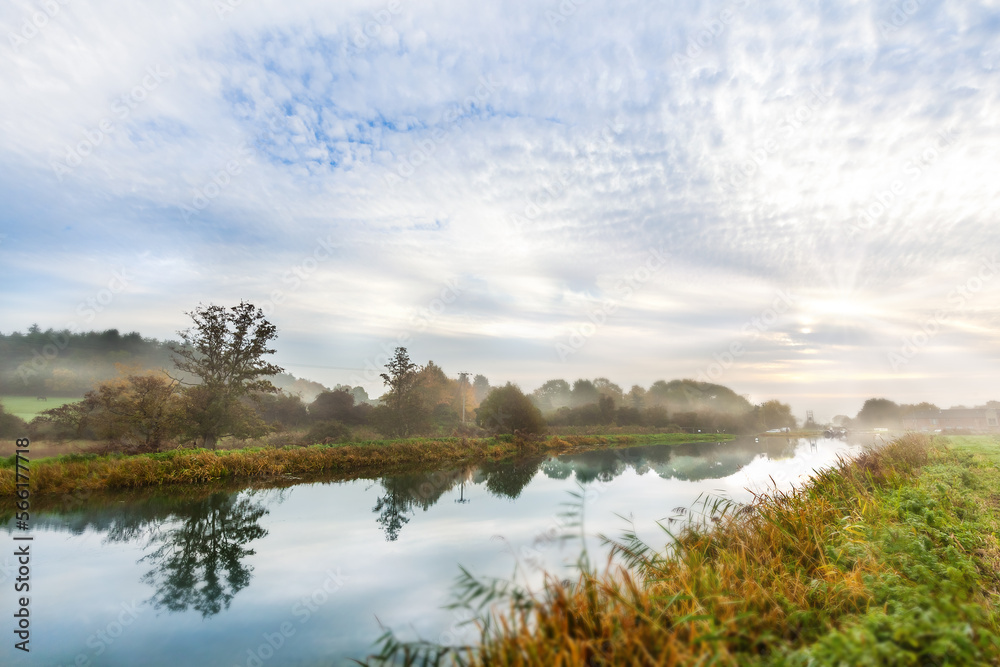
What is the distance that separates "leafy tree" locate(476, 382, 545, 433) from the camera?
3020 centimetres

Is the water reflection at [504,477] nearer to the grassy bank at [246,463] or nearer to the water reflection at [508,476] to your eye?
the water reflection at [508,476]

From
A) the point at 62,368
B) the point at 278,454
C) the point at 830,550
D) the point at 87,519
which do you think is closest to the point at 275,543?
the point at 87,519

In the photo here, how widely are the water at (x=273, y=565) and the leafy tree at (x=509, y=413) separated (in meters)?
17.2

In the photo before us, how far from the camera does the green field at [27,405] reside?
16.3 meters

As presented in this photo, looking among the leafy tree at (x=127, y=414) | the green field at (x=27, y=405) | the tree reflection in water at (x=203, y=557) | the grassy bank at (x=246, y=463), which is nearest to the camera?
the tree reflection in water at (x=203, y=557)

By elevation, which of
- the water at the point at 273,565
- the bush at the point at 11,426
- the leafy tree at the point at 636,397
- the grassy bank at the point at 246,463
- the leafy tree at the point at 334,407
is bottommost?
the water at the point at 273,565

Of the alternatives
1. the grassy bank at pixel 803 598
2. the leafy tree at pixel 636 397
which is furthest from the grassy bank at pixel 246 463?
the leafy tree at pixel 636 397

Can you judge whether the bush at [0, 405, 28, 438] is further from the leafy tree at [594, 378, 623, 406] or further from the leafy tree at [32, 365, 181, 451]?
the leafy tree at [594, 378, 623, 406]

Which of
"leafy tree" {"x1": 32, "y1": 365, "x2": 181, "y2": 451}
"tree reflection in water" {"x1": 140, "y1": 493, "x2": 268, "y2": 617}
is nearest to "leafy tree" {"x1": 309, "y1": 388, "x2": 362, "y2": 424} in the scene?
"leafy tree" {"x1": 32, "y1": 365, "x2": 181, "y2": 451}

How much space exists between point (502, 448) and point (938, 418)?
90.0 m

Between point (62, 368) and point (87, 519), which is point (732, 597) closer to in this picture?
point (87, 519)

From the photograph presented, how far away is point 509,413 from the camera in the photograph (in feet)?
99.8

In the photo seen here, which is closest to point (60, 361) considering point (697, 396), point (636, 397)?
point (636, 397)

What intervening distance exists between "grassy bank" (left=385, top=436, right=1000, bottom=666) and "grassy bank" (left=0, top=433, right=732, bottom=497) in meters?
12.5
